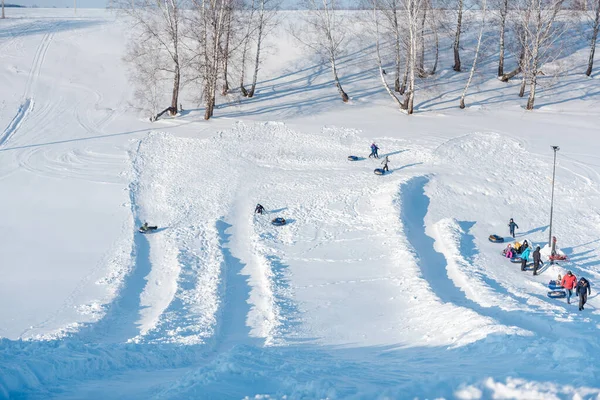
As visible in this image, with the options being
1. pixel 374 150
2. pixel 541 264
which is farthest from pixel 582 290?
pixel 374 150

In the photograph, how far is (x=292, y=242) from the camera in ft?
71.2

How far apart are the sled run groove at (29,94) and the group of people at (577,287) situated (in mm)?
26186

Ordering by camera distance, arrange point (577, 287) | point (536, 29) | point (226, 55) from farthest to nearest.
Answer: point (536, 29), point (226, 55), point (577, 287)

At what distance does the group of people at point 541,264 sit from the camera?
16875mm

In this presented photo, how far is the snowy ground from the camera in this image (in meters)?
Answer: 12.3

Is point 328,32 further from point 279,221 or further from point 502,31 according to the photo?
point 279,221

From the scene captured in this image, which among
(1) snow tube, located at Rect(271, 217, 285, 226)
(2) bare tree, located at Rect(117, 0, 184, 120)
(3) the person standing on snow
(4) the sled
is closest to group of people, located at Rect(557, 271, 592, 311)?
(4) the sled

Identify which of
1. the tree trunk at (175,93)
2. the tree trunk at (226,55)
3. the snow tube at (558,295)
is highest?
the tree trunk at (226,55)

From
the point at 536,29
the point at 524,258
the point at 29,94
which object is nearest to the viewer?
the point at 524,258

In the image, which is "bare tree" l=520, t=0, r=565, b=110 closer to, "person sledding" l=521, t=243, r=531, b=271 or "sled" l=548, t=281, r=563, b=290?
"person sledding" l=521, t=243, r=531, b=271

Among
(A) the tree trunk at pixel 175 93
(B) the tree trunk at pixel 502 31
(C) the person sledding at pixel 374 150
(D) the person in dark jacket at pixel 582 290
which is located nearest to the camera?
(D) the person in dark jacket at pixel 582 290

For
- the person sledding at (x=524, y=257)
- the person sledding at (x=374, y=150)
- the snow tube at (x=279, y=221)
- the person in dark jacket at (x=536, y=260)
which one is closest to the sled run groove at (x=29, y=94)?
the snow tube at (x=279, y=221)

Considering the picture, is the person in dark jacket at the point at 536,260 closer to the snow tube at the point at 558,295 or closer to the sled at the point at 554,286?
the sled at the point at 554,286

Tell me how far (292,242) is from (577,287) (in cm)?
943
